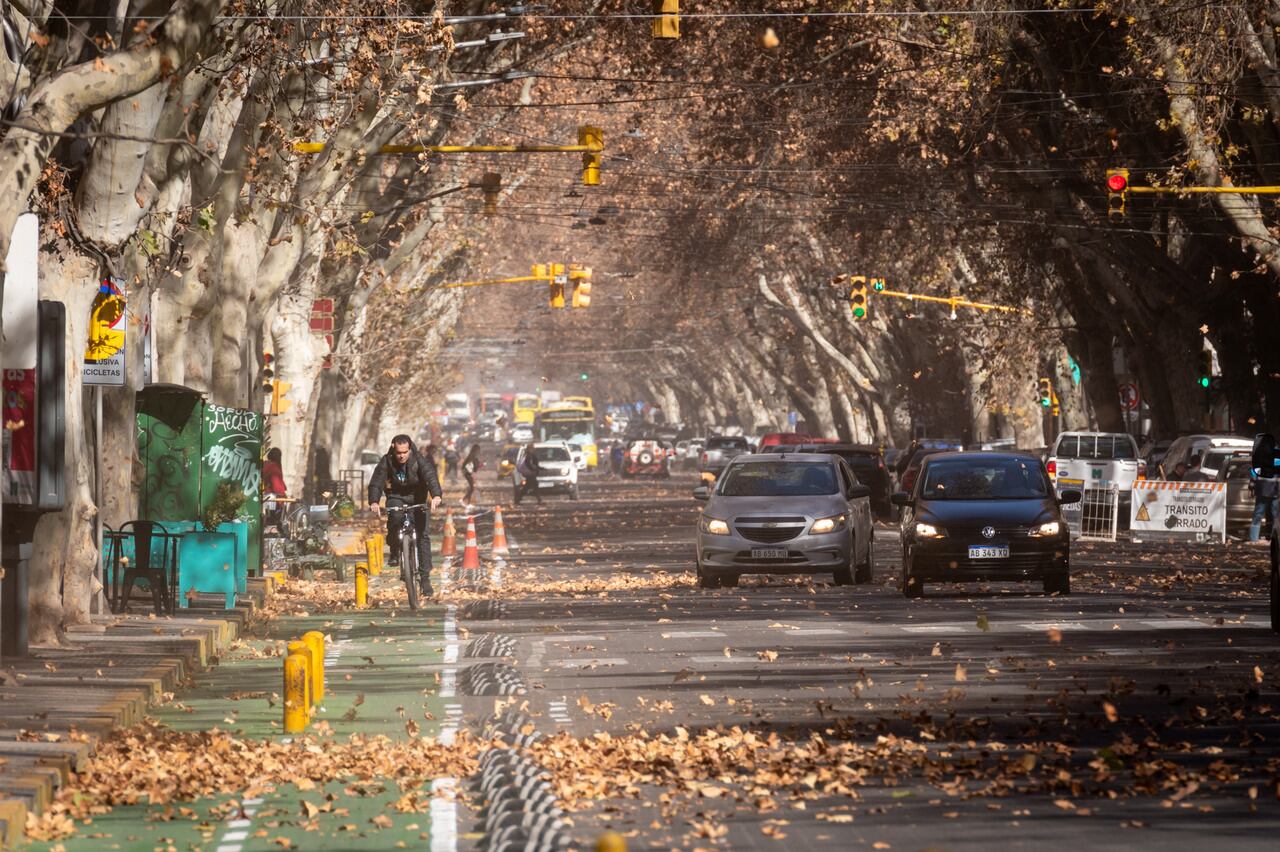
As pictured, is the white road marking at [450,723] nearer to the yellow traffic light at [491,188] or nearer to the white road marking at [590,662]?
the white road marking at [590,662]

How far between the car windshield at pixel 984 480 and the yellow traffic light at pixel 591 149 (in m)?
8.81

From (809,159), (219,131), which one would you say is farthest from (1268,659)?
(809,159)

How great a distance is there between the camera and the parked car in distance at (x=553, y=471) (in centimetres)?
6738

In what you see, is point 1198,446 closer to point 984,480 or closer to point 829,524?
point 984,480

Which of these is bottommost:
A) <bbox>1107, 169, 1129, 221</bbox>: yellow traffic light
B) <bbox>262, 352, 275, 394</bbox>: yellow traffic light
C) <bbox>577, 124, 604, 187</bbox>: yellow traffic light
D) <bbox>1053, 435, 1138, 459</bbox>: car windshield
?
<bbox>1053, 435, 1138, 459</bbox>: car windshield

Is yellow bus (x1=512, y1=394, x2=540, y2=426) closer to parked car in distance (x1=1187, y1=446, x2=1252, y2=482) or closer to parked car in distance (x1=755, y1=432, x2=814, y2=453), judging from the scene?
parked car in distance (x1=755, y1=432, x2=814, y2=453)

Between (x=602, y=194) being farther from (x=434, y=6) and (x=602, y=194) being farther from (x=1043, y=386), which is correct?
(x=434, y=6)

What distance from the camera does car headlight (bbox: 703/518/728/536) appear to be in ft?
87.0

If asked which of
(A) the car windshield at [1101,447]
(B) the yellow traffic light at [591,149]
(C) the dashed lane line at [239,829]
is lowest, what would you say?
(C) the dashed lane line at [239,829]

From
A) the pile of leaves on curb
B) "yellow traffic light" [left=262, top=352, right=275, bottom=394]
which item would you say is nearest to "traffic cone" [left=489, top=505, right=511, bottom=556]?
"yellow traffic light" [left=262, top=352, right=275, bottom=394]

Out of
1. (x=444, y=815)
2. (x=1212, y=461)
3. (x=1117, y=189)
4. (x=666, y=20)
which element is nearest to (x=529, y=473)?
(x=1212, y=461)

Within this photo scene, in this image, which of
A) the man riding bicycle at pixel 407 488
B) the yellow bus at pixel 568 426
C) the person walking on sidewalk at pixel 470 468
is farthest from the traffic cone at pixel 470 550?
the yellow bus at pixel 568 426

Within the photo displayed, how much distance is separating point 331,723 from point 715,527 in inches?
509

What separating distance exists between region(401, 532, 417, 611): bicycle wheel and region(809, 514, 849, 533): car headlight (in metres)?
4.67
